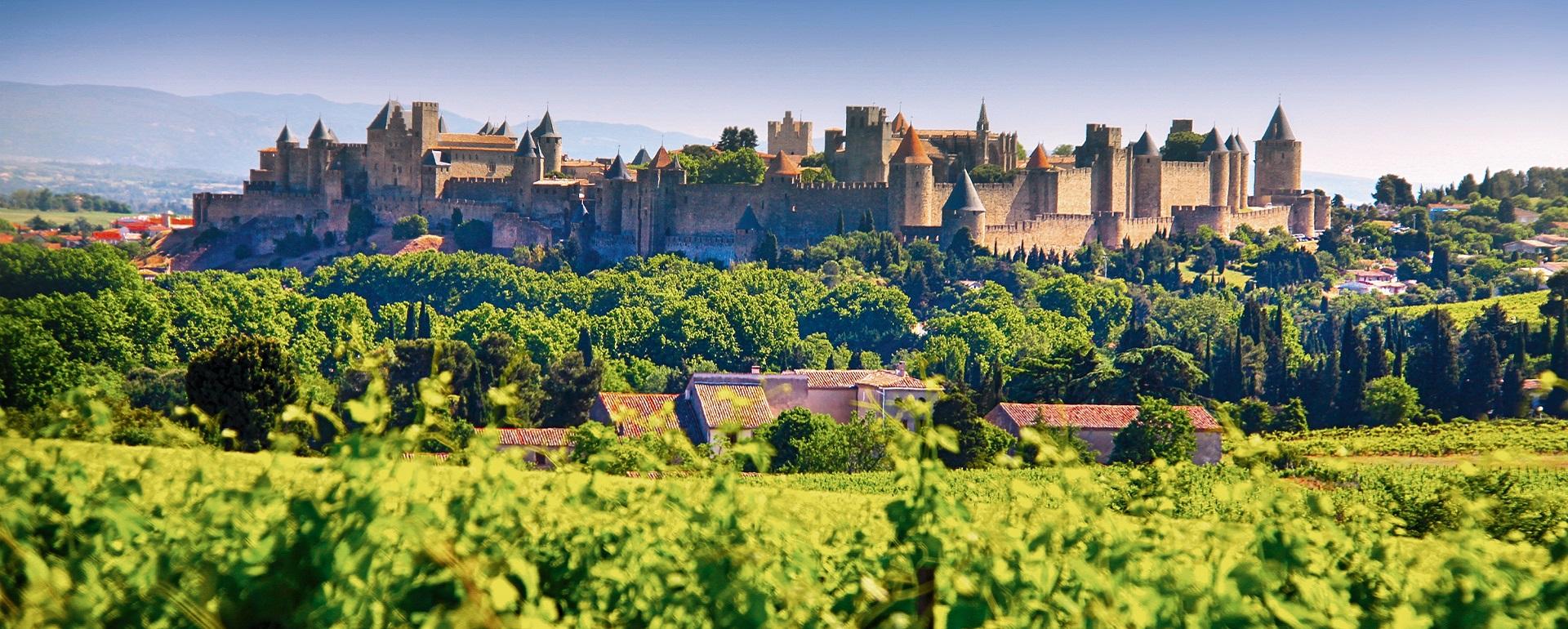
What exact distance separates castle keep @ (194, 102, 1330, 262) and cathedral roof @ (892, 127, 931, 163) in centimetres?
9

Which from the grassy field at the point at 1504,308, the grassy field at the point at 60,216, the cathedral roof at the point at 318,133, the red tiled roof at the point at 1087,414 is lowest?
the red tiled roof at the point at 1087,414

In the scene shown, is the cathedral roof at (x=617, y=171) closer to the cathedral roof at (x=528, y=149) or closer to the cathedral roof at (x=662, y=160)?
the cathedral roof at (x=662, y=160)

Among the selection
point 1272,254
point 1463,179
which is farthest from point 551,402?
point 1463,179

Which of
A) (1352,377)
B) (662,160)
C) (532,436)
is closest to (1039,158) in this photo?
(662,160)

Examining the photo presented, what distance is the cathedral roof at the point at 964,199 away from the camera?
5912 centimetres

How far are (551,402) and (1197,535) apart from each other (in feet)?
99.4

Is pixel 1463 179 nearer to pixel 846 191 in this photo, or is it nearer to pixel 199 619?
pixel 846 191

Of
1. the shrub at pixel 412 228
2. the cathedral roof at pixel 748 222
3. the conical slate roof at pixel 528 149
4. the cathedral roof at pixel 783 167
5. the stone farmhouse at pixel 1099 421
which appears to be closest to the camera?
the stone farmhouse at pixel 1099 421

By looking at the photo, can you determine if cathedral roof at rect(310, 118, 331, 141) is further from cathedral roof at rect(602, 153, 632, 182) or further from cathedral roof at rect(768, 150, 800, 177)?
cathedral roof at rect(768, 150, 800, 177)

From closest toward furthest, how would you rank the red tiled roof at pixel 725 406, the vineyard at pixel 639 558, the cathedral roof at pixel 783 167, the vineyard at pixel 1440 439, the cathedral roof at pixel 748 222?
the vineyard at pixel 639 558
the vineyard at pixel 1440 439
the red tiled roof at pixel 725 406
the cathedral roof at pixel 748 222
the cathedral roof at pixel 783 167

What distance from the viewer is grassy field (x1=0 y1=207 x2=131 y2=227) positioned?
88.7ft

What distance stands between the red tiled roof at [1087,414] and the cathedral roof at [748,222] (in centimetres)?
2514

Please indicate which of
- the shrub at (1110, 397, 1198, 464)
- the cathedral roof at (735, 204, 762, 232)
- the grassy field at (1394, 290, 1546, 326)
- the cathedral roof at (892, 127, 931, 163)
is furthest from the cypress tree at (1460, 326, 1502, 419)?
the cathedral roof at (735, 204, 762, 232)

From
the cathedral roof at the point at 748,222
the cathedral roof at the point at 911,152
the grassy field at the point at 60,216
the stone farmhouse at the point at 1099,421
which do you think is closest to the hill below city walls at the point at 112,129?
the grassy field at the point at 60,216
